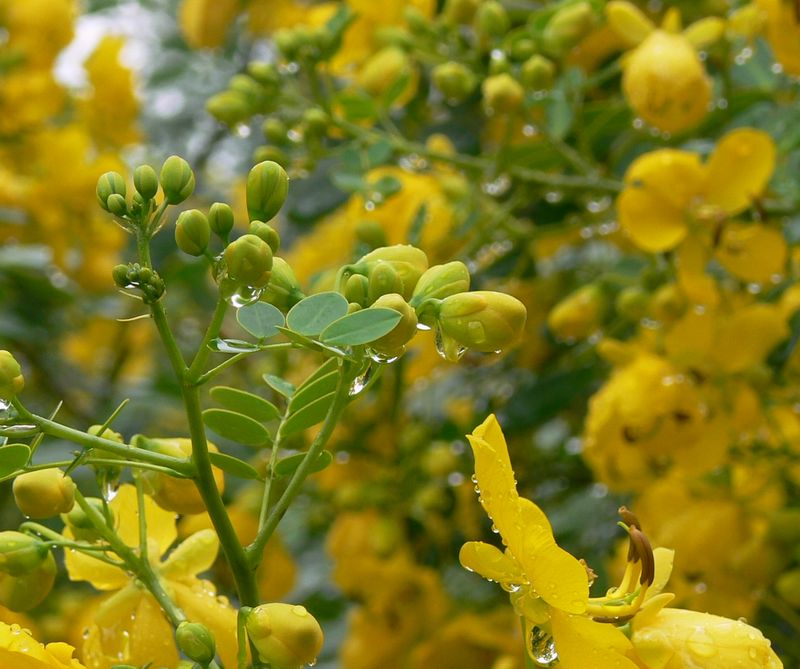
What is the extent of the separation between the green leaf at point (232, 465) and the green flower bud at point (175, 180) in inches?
5.7

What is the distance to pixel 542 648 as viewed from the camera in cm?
64

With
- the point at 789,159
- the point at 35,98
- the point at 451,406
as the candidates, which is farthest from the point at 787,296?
the point at 35,98

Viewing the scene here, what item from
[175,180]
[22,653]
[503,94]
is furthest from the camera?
[503,94]

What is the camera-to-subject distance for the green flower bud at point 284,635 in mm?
566

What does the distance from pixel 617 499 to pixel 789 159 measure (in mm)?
452

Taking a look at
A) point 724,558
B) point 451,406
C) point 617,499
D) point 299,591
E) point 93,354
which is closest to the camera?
point 724,558

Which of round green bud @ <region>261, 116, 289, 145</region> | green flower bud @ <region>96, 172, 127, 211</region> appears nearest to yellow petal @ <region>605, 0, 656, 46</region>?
round green bud @ <region>261, 116, 289, 145</region>

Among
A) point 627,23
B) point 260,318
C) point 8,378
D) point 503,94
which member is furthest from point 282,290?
point 627,23

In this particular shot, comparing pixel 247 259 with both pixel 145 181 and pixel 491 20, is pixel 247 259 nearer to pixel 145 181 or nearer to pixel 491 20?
pixel 145 181

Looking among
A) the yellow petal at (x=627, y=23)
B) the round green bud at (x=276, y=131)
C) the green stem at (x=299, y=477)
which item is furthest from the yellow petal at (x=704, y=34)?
the green stem at (x=299, y=477)

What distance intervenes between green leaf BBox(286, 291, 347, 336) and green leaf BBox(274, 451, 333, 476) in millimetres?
72

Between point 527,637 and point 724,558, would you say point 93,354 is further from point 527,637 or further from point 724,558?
point 527,637

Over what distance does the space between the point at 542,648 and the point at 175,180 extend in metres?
0.33

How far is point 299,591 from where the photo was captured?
1.87 meters
